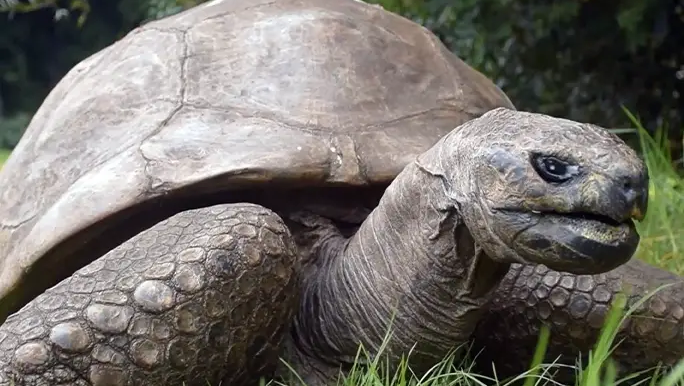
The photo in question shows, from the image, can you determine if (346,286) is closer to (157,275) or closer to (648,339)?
(157,275)

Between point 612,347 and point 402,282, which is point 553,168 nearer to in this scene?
point 402,282

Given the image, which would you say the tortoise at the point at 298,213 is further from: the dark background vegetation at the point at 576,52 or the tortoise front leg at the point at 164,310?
the dark background vegetation at the point at 576,52

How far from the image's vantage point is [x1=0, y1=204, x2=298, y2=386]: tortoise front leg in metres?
1.71

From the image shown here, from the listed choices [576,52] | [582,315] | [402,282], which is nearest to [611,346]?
[582,315]

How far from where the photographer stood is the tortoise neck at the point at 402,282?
177 centimetres

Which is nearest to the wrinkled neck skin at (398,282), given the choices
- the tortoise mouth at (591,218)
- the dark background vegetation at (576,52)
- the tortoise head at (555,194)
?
the tortoise head at (555,194)

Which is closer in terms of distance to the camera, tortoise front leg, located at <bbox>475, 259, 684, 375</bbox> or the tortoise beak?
the tortoise beak

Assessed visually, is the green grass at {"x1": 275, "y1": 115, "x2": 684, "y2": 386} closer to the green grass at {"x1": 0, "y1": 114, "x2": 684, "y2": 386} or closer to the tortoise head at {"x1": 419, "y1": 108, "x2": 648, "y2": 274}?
the green grass at {"x1": 0, "y1": 114, "x2": 684, "y2": 386}

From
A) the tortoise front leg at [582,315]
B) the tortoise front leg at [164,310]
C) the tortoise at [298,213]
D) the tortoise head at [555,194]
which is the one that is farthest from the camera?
the tortoise front leg at [582,315]

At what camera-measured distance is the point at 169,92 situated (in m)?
2.39

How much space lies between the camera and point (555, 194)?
1.50 metres

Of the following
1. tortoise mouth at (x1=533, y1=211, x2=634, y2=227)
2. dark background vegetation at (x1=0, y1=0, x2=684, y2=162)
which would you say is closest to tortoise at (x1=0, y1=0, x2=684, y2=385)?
tortoise mouth at (x1=533, y1=211, x2=634, y2=227)

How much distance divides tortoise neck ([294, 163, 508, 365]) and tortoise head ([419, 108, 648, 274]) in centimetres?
13

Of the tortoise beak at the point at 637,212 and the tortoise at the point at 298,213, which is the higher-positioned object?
the tortoise beak at the point at 637,212
